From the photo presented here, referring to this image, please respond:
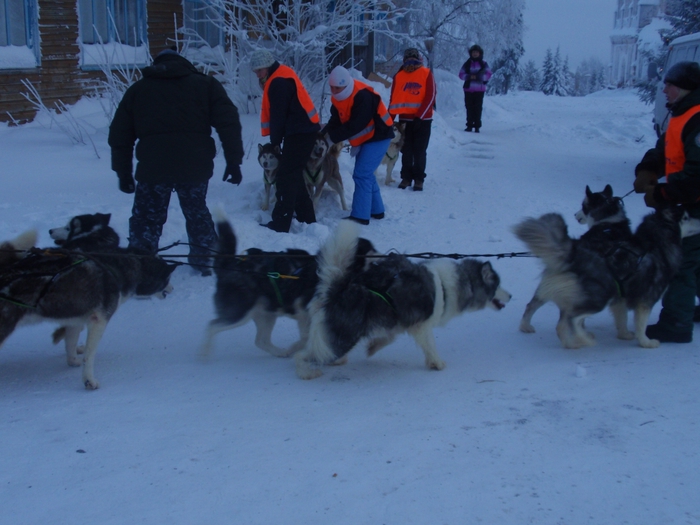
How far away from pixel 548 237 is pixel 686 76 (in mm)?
1348

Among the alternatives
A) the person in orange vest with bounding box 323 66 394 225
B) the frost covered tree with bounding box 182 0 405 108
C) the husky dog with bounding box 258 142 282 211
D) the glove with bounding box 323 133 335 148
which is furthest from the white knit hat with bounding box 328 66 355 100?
the frost covered tree with bounding box 182 0 405 108

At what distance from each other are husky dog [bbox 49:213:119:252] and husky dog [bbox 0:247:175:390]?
343 millimetres

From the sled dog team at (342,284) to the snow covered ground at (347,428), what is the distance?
0.24 m

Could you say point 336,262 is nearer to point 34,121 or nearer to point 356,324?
point 356,324

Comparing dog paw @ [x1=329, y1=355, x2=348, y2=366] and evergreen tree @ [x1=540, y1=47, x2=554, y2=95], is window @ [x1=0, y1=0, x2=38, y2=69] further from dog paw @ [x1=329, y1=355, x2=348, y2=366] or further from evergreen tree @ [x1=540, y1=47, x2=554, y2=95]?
evergreen tree @ [x1=540, y1=47, x2=554, y2=95]

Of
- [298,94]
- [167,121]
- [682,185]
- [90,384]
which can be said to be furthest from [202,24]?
[682,185]

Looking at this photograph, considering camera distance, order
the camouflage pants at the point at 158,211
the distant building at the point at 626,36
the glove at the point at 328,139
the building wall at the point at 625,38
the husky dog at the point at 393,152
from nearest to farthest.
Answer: the camouflage pants at the point at 158,211 → the glove at the point at 328,139 → the husky dog at the point at 393,152 → the distant building at the point at 626,36 → the building wall at the point at 625,38

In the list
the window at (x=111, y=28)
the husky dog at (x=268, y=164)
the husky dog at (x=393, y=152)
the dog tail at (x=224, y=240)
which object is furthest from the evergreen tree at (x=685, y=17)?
the dog tail at (x=224, y=240)

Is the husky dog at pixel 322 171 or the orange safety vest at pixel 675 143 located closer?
the orange safety vest at pixel 675 143

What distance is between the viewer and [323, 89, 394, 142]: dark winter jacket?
6516mm

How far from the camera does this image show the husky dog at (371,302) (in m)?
3.30

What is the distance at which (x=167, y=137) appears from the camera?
15.3 feet

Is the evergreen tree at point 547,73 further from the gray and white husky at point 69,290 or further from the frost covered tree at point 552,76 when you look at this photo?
the gray and white husky at point 69,290

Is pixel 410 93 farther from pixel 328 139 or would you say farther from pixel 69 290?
pixel 69 290
